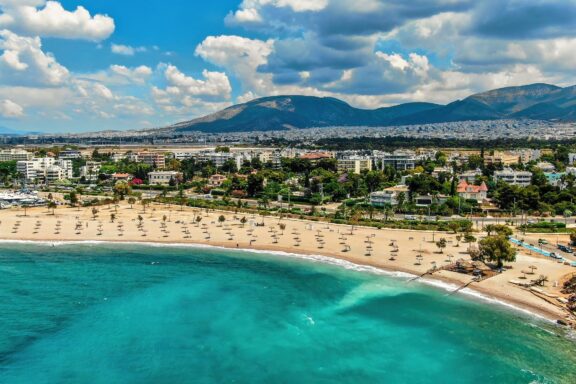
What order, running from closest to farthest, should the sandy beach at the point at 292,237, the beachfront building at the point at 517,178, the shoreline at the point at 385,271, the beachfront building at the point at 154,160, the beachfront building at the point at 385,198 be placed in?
the shoreline at the point at 385,271
the sandy beach at the point at 292,237
the beachfront building at the point at 385,198
the beachfront building at the point at 517,178
the beachfront building at the point at 154,160

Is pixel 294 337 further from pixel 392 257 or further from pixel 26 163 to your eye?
pixel 26 163

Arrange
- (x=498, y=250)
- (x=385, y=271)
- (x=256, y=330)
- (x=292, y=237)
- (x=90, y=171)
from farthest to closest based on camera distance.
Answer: (x=90, y=171) → (x=292, y=237) → (x=385, y=271) → (x=498, y=250) → (x=256, y=330)

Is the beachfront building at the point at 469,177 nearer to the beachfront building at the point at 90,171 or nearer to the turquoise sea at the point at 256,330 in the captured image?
the turquoise sea at the point at 256,330

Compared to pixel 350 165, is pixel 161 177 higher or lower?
lower

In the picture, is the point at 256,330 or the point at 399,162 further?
the point at 399,162

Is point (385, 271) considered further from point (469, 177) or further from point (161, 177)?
point (161, 177)

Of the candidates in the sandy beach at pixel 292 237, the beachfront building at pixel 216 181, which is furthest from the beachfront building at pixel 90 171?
the sandy beach at pixel 292 237

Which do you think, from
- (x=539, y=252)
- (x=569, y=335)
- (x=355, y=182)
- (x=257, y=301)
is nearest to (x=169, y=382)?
(x=257, y=301)

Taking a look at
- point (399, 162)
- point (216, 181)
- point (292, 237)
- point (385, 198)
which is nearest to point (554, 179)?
point (399, 162)
